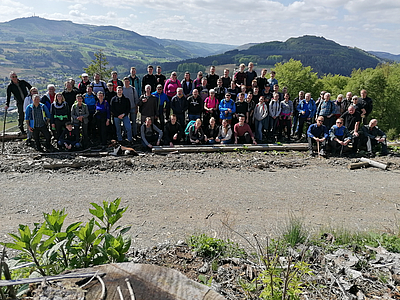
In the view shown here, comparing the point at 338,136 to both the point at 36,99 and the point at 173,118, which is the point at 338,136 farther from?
the point at 36,99

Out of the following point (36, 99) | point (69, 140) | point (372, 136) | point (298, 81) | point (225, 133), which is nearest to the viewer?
point (36, 99)

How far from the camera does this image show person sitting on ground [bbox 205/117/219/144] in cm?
1264

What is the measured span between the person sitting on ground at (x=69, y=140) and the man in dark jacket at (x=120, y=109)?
1.66 m

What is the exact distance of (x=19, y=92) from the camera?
506 inches

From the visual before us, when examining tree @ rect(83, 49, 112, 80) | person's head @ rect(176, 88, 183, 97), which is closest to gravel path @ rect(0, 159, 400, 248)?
person's head @ rect(176, 88, 183, 97)

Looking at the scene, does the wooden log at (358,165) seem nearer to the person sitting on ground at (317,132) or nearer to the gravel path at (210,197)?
the gravel path at (210,197)

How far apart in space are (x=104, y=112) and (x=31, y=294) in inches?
422

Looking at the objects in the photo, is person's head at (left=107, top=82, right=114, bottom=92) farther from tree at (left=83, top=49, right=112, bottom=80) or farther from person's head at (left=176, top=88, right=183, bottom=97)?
tree at (left=83, top=49, right=112, bottom=80)

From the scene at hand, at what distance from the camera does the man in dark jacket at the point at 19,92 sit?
12.6 m

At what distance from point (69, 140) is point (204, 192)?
6.58 m

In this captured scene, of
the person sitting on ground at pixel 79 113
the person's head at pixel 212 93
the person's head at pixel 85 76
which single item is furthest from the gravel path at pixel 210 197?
the person's head at pixel 85 76

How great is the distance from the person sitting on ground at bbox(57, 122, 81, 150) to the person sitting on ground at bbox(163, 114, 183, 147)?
11.5 feet

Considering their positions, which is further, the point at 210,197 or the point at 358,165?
the point at 358,165

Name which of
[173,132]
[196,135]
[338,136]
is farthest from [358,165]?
[173,132]
